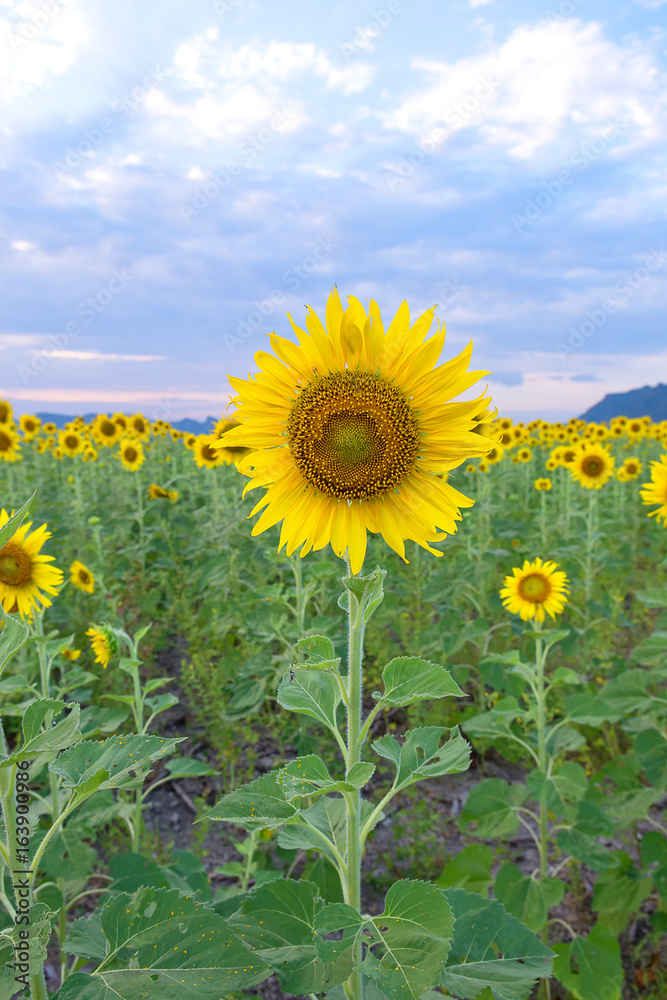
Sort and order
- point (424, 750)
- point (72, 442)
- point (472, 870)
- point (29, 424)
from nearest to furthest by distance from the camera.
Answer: point (424, 750) < point (472, 870) < point (72, 442) < point (29, 424)

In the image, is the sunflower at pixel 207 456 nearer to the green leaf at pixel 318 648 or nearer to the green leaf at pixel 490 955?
the green leaf at pixel 318 648

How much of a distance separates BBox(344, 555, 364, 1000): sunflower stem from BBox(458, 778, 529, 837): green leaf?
1.49 m

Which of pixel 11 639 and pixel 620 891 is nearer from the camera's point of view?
pixel 11 639

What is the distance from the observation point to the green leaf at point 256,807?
53.8 inches

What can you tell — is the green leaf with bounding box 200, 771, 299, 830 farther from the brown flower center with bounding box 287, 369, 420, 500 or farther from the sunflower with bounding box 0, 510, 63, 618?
the sunflower with bounding box 0, 510, 63, 618

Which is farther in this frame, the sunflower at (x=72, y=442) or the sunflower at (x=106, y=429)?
the sunflower at (x=72, y=442)

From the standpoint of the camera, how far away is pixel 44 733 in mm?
1277

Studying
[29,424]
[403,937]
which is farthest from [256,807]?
[29,424]

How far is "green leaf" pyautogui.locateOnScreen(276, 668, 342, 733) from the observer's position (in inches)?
62.0

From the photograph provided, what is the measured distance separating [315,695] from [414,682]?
34 centimetres

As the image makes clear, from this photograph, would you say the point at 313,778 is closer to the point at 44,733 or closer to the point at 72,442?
the point at 44,733

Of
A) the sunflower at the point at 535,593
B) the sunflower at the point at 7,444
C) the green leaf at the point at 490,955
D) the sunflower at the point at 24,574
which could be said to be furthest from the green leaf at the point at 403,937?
the sunflower at the point at 7,444

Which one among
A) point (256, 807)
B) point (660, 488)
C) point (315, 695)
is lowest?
point (256, 807)

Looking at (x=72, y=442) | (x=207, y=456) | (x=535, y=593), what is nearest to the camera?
(x=535, y=593)
